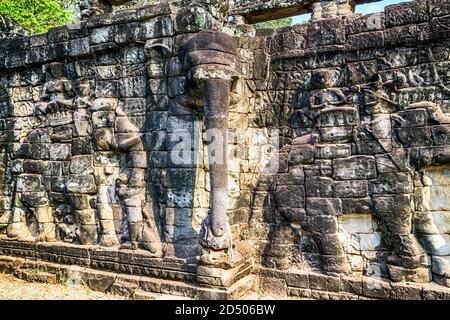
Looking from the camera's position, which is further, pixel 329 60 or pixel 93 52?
pixel 93 52

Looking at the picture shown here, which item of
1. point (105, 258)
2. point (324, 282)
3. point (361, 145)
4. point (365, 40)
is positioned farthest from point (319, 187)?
point (105, 258)

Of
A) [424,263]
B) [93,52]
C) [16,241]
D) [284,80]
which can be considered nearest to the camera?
[424,263]

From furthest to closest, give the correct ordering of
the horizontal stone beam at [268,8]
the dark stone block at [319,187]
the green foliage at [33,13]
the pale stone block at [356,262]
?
the green foliage at [33,13], the horizontal stone beam at [268,8], the dark stone block at [319,187], the pale stone block at [356,262]

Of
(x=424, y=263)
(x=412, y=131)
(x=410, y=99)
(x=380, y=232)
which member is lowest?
(x=424, y=263)

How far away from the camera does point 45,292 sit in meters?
6.10

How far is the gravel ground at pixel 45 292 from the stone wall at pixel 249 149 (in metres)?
0.44

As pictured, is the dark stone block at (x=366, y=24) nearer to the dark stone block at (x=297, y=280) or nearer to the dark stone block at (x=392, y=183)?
the dark stone block at (x=392, y=183)

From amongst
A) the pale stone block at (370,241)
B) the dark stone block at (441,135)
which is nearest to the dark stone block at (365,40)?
the dark stone block at (441,135)

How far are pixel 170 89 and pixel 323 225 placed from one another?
2.93 meters

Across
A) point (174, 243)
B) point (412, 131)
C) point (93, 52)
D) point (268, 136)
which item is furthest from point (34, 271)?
point (412, 131)

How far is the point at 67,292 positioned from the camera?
609 centimetres

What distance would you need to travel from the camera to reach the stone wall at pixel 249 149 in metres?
5.18

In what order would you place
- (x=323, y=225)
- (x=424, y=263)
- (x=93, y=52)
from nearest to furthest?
(x=424, y=263)
(x=323, y=225)
(x=93, y=52)

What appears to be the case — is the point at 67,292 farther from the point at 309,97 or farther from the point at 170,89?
the point at 309,97
